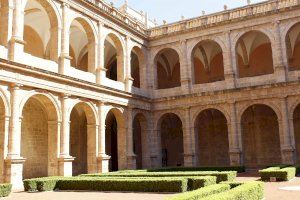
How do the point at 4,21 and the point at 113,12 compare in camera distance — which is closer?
the point at 4,21

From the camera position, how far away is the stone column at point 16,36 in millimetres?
16594

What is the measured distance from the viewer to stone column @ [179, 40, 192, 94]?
2695 centimetres

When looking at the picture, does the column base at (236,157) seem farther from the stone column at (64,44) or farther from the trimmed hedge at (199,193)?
the trimmed hedge at (199,193)

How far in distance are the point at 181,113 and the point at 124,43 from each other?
271 inches

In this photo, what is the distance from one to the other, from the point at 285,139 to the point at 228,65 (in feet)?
21.6

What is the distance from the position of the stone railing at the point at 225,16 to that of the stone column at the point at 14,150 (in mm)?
15108

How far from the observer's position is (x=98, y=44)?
2275cm

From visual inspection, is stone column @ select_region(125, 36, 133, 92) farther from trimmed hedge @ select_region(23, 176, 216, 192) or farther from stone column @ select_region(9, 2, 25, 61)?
trimmed hedge @ select_region(23, 176, 216, 192)

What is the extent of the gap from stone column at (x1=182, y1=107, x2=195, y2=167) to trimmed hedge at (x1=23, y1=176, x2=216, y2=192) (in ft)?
38.8

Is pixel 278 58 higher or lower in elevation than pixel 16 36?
higher

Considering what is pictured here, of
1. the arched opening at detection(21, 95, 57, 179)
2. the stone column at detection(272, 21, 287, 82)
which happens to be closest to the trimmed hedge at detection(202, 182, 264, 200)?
the arched opening at detection(21, 95, 57, 179)

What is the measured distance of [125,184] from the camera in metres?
14.1

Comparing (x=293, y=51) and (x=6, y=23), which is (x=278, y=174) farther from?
(x=293, y=51)

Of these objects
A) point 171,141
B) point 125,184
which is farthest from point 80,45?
point 125,184
